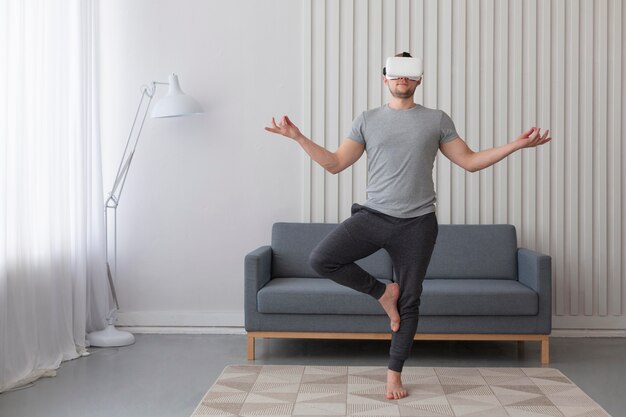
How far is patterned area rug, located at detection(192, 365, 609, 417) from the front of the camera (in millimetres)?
3328

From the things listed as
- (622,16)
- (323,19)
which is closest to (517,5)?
(622,16)

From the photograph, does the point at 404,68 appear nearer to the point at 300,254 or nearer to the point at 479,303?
the point at 479,303

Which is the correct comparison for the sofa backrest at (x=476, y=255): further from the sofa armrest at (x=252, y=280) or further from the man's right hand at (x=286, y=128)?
the man's right hand at (x=286, y=128)

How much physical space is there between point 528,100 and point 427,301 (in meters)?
1.70

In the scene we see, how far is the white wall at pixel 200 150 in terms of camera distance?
5.25m

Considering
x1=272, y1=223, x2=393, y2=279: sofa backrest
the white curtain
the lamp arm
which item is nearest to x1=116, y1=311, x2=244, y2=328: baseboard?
the white curtain

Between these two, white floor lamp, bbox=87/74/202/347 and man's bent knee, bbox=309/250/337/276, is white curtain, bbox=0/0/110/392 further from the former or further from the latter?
man's bent knee, bbox=309/250/337/276

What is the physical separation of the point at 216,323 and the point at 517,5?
9.62 ft

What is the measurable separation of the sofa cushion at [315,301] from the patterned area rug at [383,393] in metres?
0.33

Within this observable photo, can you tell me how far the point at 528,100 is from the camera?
5.15 meters

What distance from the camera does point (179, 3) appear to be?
207 inches

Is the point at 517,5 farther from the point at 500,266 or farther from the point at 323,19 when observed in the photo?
the point at 500,266

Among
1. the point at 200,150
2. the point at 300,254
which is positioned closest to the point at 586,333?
the point at 300,254

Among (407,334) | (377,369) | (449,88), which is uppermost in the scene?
(449,88)
